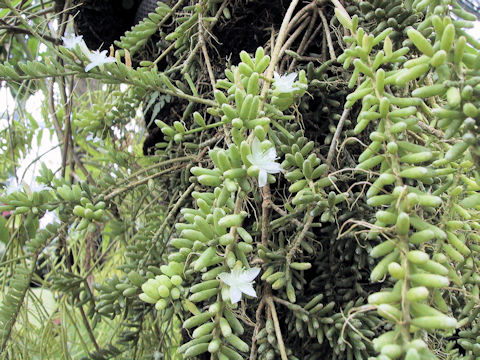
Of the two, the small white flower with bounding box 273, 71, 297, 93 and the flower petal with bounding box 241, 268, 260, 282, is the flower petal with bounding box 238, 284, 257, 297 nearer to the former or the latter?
the flower petal with bounding box 241, 268, 260, 282

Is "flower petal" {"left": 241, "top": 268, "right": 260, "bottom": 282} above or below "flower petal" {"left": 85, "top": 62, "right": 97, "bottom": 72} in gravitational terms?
below

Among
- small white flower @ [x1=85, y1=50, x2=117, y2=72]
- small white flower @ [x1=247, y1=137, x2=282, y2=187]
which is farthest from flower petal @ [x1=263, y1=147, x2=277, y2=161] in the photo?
small white flower @ [x1=85, y1=50, x2=117, y2=72]

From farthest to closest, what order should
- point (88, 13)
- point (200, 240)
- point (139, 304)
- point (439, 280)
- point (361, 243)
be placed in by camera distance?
point (88, 13) → point (139, 304) → point (361, 243) → point (200, 240) → point (439, 280)

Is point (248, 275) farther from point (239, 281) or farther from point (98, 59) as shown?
point (98, 59)

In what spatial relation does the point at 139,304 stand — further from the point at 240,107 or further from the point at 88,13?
the point at 88,13

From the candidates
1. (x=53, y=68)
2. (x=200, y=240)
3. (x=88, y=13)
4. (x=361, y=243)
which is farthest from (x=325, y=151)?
(x=88, y=13)

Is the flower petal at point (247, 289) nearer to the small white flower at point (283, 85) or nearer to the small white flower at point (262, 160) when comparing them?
the small white flower at point (262, 160)

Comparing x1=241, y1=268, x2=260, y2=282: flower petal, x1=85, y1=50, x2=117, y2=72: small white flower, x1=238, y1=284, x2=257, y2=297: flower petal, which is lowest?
x1=238, y1=284, x2=257, y2=297: flower petal
